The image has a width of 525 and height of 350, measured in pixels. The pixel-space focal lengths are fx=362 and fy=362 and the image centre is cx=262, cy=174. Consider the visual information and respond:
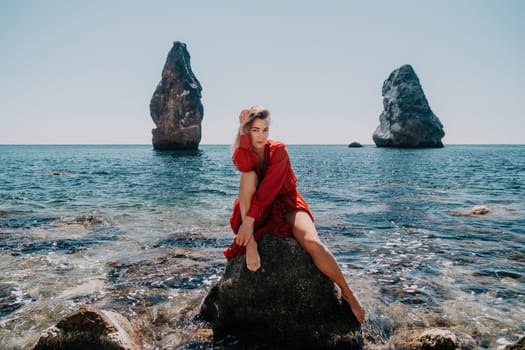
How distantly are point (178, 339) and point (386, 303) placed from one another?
3292 millimetres

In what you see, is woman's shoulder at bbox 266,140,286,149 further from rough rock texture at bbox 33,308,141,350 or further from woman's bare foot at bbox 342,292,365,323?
rough rock texture at bbox 33,308,141,350

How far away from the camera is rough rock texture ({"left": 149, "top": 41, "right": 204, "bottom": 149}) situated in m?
71.5

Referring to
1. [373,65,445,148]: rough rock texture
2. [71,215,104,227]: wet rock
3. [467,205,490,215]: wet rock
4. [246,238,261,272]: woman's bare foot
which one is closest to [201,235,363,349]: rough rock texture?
[246,238,261,272]: woman's bare foot

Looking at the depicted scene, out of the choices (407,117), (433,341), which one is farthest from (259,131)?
(407,117)

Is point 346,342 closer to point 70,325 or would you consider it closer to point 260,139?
point 260,139

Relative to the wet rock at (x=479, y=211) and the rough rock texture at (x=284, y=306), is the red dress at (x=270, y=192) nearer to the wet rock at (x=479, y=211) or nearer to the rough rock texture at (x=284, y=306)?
the rough rock texture at (x=284, y=306)

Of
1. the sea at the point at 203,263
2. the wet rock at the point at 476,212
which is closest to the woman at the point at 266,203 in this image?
the sea at the point at 203,263

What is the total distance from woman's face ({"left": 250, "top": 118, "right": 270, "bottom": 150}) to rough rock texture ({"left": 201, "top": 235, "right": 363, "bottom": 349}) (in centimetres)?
137

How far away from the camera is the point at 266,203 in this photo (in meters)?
4.79

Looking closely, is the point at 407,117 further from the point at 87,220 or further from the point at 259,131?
the point at 259,131

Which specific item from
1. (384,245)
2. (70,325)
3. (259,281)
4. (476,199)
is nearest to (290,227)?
(259,281)

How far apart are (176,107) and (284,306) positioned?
7107cm

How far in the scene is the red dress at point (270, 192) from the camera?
4797 millimetres

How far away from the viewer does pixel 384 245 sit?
9.39 m
